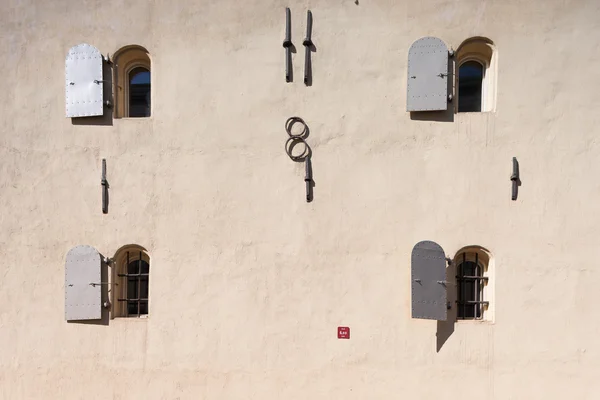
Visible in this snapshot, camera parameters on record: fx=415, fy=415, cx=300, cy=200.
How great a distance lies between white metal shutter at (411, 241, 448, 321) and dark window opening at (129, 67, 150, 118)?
4.28 meters

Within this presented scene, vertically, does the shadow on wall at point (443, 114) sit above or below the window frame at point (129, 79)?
below

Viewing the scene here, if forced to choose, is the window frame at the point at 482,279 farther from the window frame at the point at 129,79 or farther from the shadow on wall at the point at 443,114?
the window frame at the point at 129,79

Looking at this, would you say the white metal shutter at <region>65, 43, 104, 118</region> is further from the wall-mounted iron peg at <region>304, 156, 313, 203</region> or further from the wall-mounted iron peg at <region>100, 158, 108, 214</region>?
the wall-mounted iron peg at <region>304, 156, 313, 203</region>

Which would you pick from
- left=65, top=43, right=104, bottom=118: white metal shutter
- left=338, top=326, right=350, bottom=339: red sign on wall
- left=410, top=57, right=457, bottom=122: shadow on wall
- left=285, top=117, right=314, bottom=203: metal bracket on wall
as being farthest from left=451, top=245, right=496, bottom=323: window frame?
left=65, top=43, right=104, bottom=118: white metal shutter

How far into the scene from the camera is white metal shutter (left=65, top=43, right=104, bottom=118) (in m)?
5.70

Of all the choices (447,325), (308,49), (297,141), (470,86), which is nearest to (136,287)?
(297,141)

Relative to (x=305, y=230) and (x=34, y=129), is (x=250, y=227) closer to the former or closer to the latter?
(x=305, y=230)

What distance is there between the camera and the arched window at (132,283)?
5832 millimetres

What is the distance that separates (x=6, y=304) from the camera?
579 centimetres

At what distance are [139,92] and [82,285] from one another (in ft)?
9.36

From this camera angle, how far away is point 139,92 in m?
6.12

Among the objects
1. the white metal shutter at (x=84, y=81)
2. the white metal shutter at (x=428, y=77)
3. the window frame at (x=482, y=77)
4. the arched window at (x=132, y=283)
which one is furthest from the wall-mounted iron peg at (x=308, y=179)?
the white metal shutter at (x=84, y=81)

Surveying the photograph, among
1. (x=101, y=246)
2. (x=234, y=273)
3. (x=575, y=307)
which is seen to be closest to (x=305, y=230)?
(x=234, y=273)

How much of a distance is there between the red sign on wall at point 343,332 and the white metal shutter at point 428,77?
2969 mm
